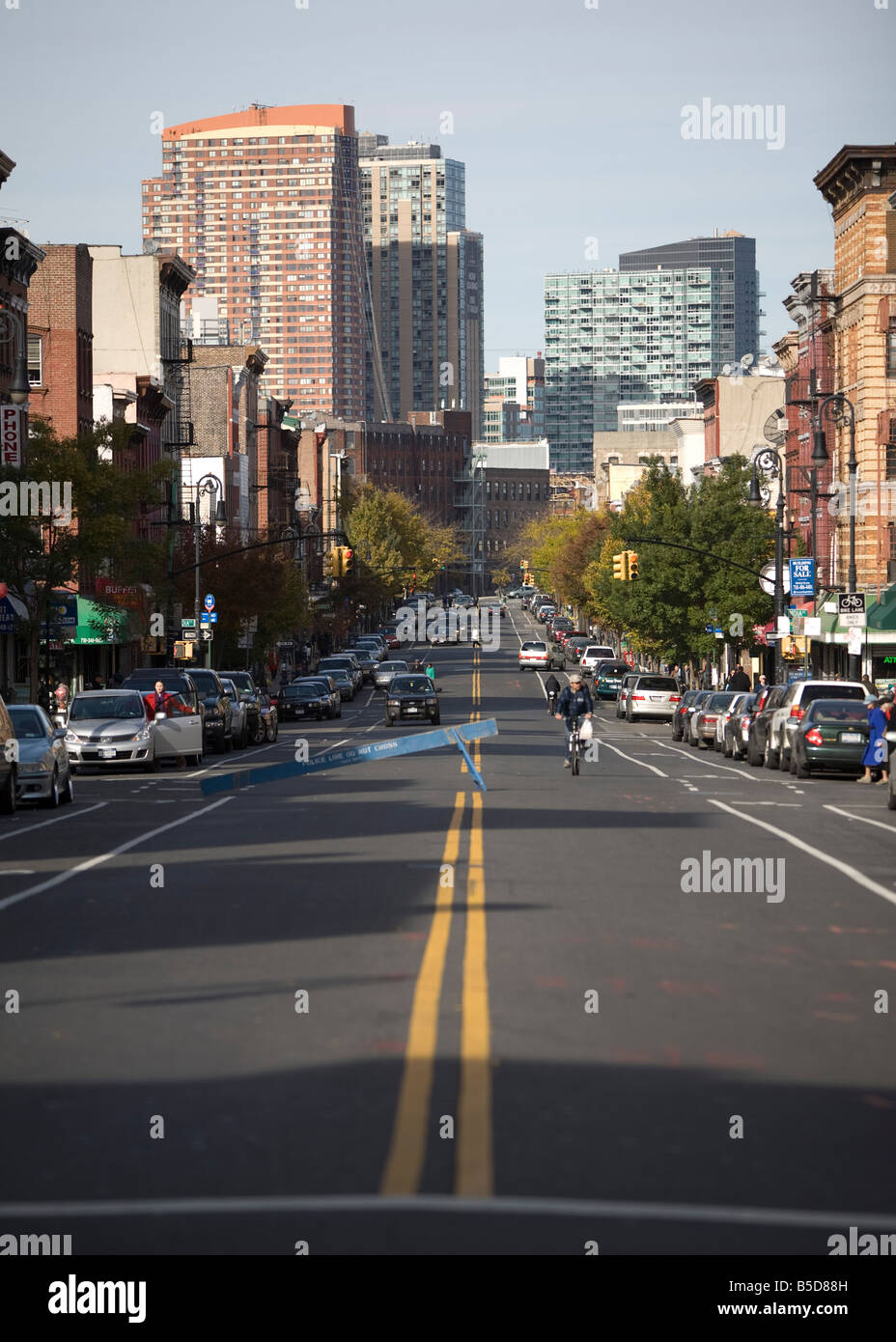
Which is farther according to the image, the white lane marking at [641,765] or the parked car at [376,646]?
the parked car at [376,646]

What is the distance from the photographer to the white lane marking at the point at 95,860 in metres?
16.5

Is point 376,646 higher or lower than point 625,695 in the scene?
higher

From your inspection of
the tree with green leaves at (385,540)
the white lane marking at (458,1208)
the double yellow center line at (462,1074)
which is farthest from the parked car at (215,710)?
the tree with green leaves at (385,540)

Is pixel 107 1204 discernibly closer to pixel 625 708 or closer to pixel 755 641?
pixel 625 708

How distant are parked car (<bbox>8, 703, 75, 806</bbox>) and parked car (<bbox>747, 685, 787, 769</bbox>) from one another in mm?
16500

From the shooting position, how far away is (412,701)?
58.0 meters

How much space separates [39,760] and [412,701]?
30.5m

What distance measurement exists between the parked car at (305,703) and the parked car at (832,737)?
34367 millimetres

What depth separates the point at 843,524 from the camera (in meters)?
69.4

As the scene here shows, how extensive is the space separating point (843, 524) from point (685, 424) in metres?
71.1

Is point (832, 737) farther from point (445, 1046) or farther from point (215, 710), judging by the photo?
point (445, 1046)

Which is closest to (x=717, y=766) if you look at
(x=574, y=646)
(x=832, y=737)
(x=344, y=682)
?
(x=832, y=737)

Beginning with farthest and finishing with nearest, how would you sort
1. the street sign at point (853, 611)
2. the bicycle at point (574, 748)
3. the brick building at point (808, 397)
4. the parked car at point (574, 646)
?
the parked car at point (574, 646) < the brick building at point (808, 397) < the street sign at point (853, 611) < the bicycle at point (574, 748)

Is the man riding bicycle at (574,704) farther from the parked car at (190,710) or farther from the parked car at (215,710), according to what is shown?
the parked car at (215,710)
